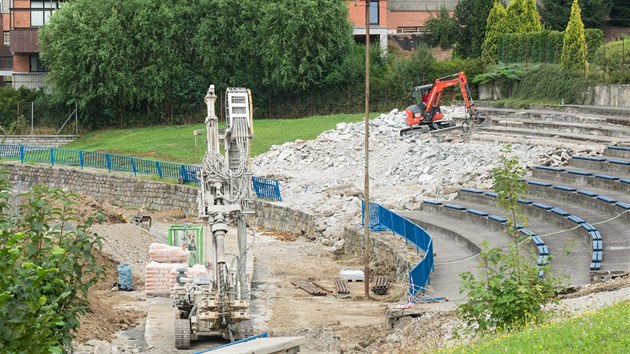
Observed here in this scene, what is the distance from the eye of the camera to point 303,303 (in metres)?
37.3

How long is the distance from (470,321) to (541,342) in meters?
4.38

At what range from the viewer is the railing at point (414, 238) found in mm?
33344

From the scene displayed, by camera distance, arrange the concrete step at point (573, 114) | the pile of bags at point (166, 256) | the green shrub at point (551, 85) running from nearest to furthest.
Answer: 1. the pile of bags at point (166, 256)
2. the concrete step at point (573, 114)
3. the green shrub at point (551, 85)

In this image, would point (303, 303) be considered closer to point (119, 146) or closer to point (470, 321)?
point (470, 321)

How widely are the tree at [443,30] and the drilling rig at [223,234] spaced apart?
5013cm

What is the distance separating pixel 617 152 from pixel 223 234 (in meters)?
20.4

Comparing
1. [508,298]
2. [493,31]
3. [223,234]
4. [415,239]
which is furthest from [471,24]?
[508,298]

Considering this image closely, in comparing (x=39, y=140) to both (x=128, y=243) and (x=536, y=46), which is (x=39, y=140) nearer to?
(x=536, y=46)

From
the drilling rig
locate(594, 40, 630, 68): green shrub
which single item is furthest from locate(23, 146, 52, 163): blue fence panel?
the drilling rig

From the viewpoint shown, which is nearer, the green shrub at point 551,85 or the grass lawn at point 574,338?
the grass lawn at point 574,338

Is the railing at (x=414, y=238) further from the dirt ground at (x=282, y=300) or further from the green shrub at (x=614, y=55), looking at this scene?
the green shrub at (x=614, y=55)

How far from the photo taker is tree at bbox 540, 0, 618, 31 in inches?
3103

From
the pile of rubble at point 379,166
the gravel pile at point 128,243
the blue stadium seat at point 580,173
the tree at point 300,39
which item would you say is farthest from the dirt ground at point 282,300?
the tree at point 300,39

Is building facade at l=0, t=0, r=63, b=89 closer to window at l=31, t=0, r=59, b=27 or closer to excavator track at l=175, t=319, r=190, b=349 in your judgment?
window at l=31, t=0, r=59, b=27
